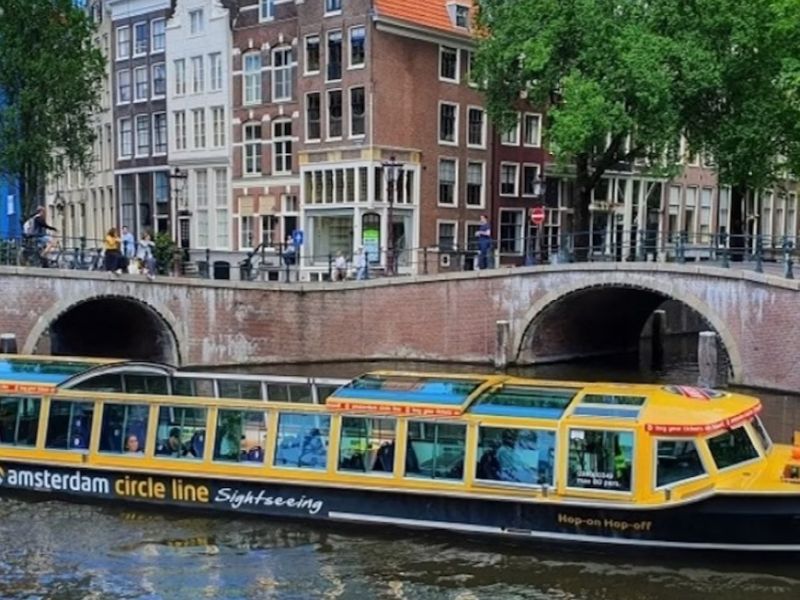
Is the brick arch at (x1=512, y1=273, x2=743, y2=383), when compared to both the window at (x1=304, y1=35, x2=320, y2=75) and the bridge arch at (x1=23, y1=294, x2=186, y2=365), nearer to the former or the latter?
the bridge arch at (x1=23, y1=294, x2=186, y2=365)

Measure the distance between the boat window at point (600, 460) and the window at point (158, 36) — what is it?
40706 mm

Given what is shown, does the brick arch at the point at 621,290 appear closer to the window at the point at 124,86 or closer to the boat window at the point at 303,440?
the boat window at the point at 303,440

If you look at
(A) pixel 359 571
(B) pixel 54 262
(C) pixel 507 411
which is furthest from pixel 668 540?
(B) pixel 54 262

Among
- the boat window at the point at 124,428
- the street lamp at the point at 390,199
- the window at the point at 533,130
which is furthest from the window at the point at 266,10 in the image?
the boat window at the point at 124,428

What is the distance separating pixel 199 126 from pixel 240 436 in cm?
3425

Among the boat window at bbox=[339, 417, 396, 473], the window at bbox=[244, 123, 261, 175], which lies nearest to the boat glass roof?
the boat window at bbox=[339, 417, 396, 473]

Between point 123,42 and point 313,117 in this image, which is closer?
point 313,117

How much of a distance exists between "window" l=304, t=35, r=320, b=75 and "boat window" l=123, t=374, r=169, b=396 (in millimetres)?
27299

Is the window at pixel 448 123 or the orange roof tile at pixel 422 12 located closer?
the orange roof tile at pixel 422 12

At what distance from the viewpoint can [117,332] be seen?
1387 inches

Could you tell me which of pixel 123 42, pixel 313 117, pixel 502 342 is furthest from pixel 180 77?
pixel 502 342

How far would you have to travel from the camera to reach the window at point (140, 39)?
4994 centimetres

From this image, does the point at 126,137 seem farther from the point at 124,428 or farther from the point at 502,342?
the point at 124,428

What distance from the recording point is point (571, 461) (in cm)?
1337
